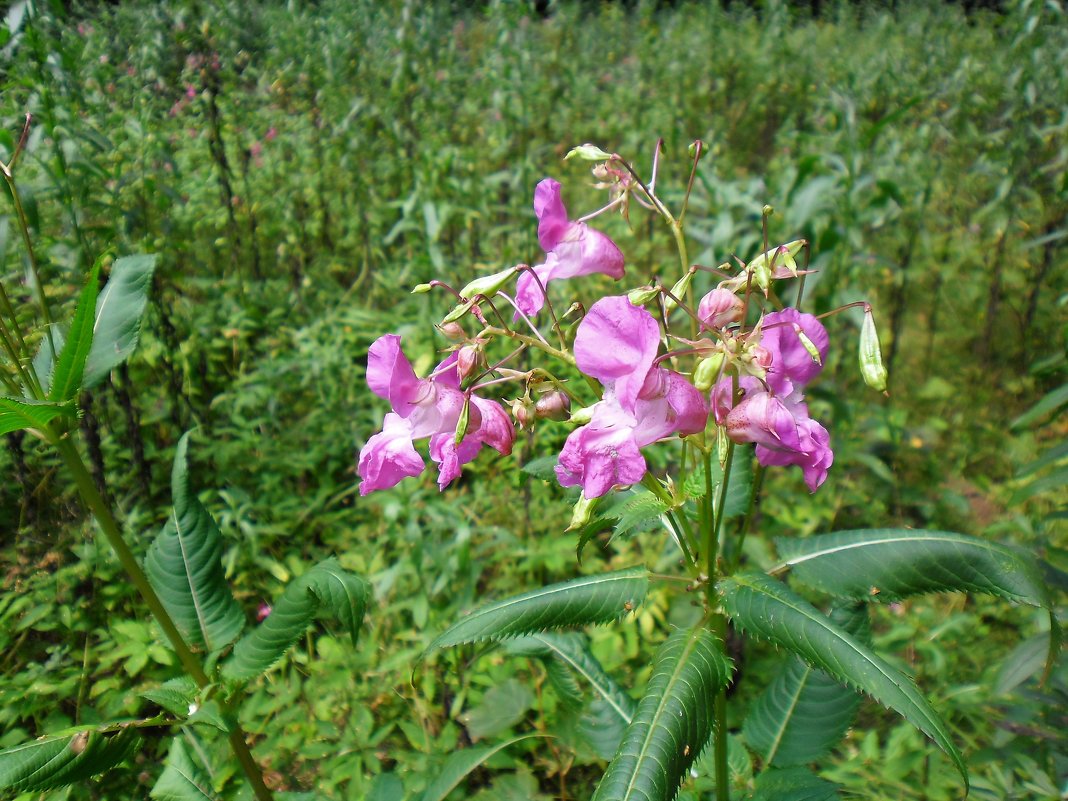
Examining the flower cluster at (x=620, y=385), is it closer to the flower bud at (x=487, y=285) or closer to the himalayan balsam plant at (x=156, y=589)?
the flower bud at (x=487, y=285)

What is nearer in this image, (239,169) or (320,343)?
(320,343)

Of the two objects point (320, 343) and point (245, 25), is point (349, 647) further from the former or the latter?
point (245, 25)

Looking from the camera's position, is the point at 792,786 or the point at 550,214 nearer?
the point at 550,214

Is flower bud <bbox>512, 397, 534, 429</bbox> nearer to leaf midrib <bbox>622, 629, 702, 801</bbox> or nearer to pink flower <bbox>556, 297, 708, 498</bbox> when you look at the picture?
pink flower <bbox>556, 297, 708, 498</bbox>

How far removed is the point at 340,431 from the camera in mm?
2908

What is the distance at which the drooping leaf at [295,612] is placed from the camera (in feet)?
4.00

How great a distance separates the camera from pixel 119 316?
1.38 meters

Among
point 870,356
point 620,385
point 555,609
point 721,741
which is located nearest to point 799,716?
point 721,741

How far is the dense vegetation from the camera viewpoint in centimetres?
206

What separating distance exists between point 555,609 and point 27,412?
837 mm

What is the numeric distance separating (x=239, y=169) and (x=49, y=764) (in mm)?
3769

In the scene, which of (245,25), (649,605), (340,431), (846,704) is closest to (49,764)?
(846,704)

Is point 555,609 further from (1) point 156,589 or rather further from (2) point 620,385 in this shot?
(1) point 156,589

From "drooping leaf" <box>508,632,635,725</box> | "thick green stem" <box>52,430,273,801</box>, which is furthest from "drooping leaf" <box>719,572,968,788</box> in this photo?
"thick green stem" <box>52,430,273,801</box>
